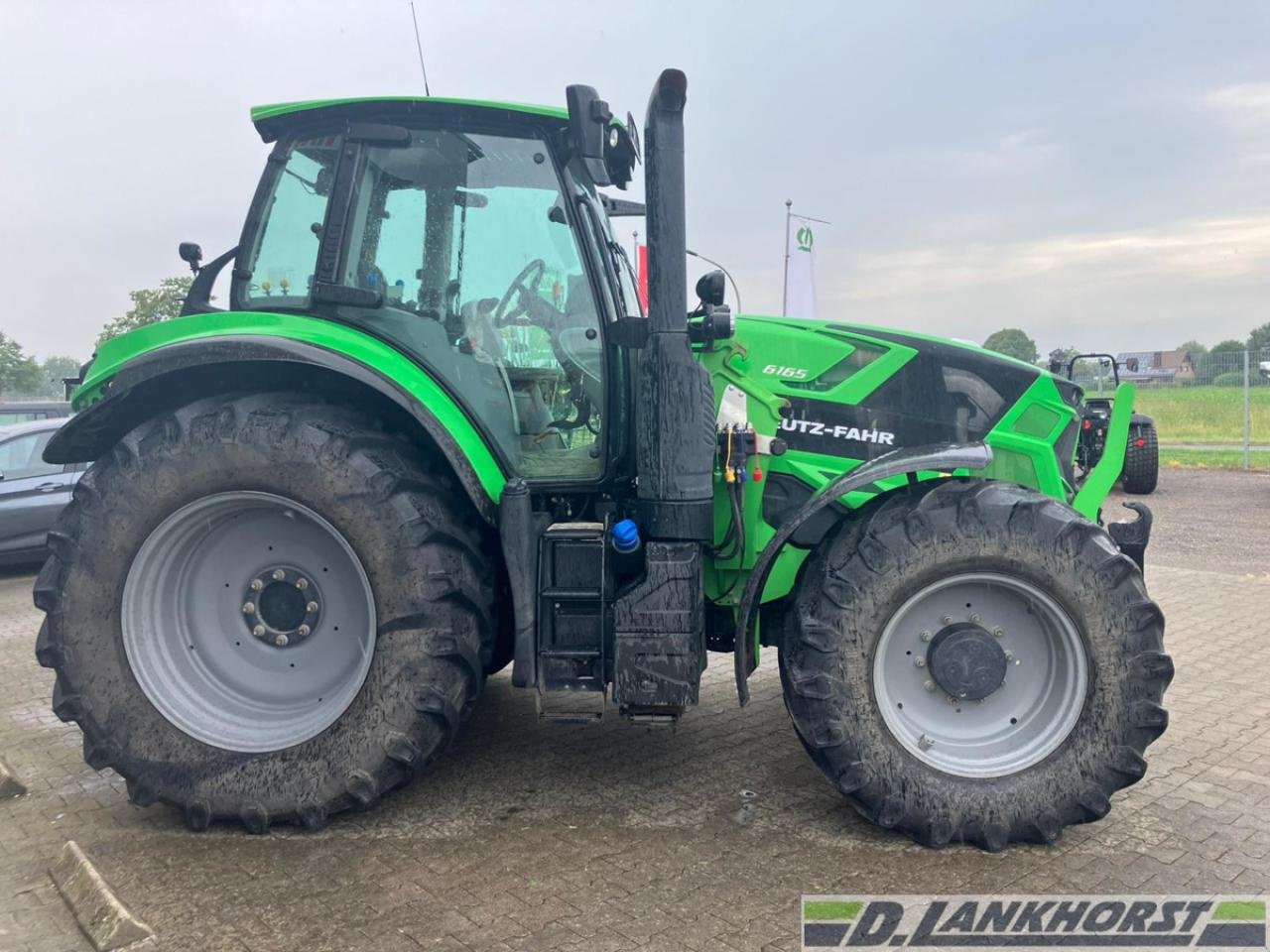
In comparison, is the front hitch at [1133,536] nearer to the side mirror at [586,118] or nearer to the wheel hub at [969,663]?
the wheel hub at [969,663]

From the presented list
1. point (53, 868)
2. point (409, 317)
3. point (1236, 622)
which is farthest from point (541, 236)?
point (1236, 622)

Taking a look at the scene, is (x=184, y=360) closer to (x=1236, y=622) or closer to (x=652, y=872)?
(x=652, y=872)

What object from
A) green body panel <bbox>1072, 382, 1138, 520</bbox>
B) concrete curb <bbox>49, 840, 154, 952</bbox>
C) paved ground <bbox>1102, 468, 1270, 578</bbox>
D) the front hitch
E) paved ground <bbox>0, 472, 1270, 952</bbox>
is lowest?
paved ground <bbox>0, 472, 1270, 952</bbox>

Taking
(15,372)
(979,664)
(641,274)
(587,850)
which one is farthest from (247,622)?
(15,372)

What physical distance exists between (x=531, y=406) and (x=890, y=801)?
1.89m

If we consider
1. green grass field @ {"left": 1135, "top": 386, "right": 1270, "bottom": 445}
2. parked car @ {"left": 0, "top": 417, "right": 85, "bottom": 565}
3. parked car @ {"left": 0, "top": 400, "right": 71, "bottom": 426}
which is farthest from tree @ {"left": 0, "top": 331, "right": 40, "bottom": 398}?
green grass field @ {"left": 1135, "top": 386, "right": 1270, "bottom": 445}

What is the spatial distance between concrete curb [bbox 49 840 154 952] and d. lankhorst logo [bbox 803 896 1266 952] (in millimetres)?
1881

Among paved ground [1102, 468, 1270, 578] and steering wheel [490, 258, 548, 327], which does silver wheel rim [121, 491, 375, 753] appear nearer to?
steering wheel [490, 258, 548, 327]

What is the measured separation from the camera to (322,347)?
11.2ft

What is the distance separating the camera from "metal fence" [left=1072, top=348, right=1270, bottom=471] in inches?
658

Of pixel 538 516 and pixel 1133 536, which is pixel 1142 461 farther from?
A: pixel 538 516

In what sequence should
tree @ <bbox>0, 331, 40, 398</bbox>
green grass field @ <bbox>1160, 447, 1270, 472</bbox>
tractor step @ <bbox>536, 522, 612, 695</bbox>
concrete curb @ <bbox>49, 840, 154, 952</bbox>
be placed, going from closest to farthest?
concrete curb @ <bbox>49, 840, 154, 952</bbox> < tractor step @ <bbox>536, 522, 612, 695</bbox> < green grass field @ <bbox>1160, 447, 1270, 472</bbox> < tree @ <bbox>0, 331, 40, 398</bbox>

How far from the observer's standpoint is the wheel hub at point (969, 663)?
3.36m

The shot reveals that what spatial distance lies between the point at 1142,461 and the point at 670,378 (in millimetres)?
11900
